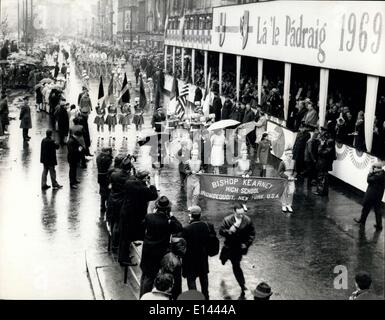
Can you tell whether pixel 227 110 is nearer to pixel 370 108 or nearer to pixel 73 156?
pixel 370 108

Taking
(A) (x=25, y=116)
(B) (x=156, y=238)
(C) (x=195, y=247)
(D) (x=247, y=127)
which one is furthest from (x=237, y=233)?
(A) (x=25, y=116)

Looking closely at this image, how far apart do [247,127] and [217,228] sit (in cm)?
756

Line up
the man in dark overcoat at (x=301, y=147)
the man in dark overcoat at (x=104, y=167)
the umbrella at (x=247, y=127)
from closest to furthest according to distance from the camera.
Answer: the man in dark overcoat at (x=104, y=167) < the man in dark overcoat at (x=301, y=147) < the umbrella at (x=247, y=127)

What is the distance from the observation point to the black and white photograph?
8.80 meters

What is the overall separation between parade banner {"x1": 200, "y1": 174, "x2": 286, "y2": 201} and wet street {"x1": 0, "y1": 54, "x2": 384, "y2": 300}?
0.60 metres

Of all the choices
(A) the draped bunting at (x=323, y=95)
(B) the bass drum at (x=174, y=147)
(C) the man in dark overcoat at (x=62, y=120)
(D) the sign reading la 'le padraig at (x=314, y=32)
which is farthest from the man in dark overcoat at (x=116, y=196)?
(A) the draped bunting at (x=323, y=95)

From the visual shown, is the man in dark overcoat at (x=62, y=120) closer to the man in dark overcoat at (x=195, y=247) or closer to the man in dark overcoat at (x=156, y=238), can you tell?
the man in dark overcoat at (x=156, y=238)

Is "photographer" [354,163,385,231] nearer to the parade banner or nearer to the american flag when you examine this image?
the parade banner

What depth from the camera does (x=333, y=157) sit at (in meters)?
14.5

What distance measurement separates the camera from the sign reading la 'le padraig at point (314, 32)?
38.9ft

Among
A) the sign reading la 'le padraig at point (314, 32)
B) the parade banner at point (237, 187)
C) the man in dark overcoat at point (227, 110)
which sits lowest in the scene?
the parade banner at point (237, 187)

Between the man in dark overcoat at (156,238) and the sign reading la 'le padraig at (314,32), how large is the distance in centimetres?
599

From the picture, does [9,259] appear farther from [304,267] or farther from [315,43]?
[315,43]

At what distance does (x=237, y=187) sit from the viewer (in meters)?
12.4
